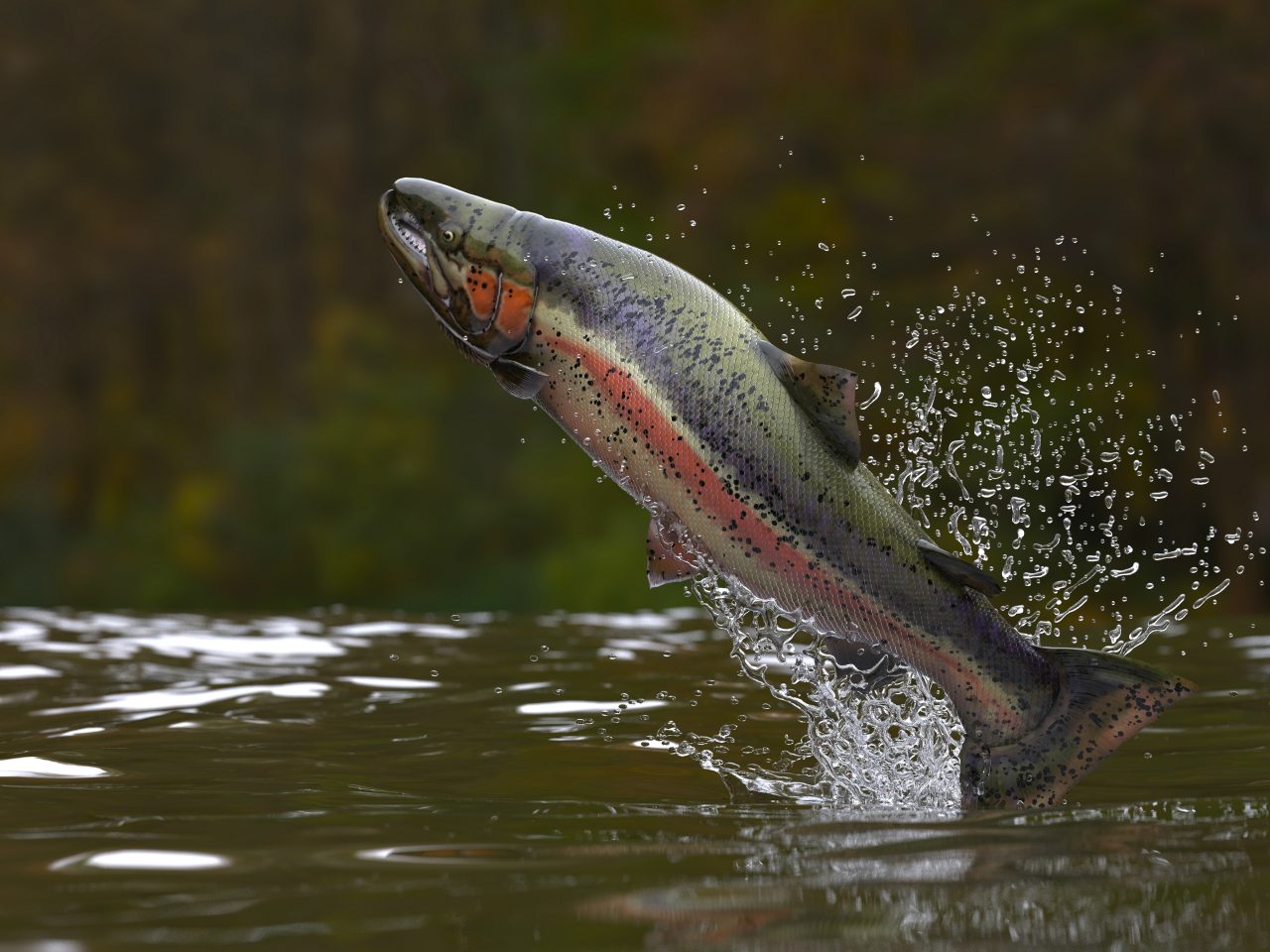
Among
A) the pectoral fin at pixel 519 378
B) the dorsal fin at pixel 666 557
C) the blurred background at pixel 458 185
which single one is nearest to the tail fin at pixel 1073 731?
the dorsal fin at pixel 666 557

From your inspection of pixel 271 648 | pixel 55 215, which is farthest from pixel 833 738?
pixel 55 215

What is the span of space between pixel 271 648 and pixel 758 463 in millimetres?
4400

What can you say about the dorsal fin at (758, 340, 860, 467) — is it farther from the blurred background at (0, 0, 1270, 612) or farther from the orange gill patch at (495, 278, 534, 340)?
the blurred background at (0, 0, 1270, 612)

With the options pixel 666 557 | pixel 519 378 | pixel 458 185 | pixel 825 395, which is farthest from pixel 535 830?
pixel 458 185

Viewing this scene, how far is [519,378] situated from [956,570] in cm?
121

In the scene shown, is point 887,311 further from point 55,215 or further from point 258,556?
point 55,215

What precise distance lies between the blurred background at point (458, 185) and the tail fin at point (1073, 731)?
13159 millimetres

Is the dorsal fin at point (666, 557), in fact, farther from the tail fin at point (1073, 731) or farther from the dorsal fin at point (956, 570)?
the tail fin at point (1073, 731)

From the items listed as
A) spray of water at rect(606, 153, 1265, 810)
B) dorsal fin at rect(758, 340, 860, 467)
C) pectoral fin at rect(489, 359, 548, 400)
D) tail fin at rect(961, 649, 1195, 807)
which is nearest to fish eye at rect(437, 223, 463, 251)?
pectoral fin at rect(489, 359, 548, 400)

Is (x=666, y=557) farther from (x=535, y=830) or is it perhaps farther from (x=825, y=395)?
(x=535, y=830)

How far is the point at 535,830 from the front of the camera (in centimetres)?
418

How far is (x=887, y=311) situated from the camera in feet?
Result: 60.7

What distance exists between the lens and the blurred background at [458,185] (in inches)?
699

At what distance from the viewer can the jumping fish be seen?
4410 millimetres
